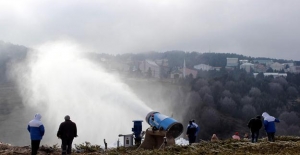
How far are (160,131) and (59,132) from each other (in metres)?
5.52

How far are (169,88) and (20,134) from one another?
65.2m

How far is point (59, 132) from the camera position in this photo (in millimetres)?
16766

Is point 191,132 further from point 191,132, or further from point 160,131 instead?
point 160,131

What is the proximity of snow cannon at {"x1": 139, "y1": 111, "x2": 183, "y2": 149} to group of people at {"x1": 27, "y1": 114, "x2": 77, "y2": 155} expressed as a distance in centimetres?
445

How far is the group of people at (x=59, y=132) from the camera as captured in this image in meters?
16.1

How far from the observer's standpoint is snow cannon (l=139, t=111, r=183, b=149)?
19.3 meters

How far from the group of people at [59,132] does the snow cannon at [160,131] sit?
14.6 feet

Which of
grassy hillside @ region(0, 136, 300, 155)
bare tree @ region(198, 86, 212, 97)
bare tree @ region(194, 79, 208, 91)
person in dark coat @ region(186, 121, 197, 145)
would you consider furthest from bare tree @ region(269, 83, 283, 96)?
grassy hillside @ region(0, 136, 300, 155)

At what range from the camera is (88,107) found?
77438 millimetres

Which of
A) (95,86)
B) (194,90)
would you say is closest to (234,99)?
(194,90)

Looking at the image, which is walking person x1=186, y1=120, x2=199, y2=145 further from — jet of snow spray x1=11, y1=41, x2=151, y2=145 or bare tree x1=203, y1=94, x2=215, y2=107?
bare tree x1=203, y1=94, x2=215, y2=107

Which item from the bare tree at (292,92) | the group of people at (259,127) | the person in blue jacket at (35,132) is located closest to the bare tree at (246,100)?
the bare tree at (292,92)

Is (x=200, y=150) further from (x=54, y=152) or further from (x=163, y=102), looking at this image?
(x=163, y=102)

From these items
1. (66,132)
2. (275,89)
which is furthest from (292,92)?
(66,132)
